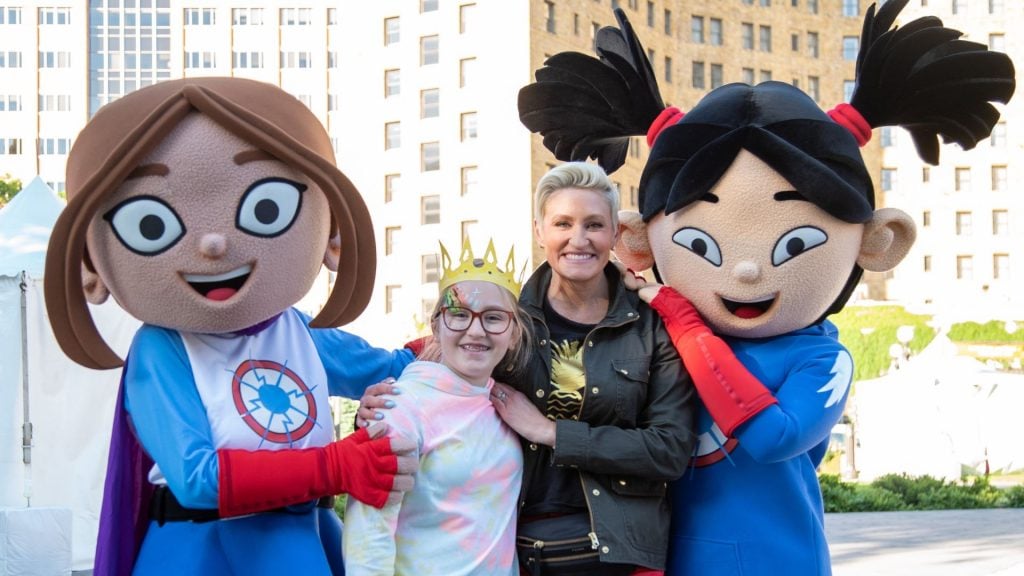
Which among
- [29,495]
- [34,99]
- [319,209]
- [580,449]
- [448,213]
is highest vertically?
[34,99]

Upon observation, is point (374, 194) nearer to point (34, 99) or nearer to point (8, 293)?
point (34, 99)

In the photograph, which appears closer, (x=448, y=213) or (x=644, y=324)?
(x=644, y=324)

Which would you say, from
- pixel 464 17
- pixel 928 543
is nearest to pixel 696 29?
pixel 464 17

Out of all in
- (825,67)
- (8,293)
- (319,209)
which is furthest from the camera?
(825,67)

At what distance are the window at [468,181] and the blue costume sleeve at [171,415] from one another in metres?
42.7

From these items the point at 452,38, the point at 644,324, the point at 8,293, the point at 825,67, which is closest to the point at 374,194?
the point at 452,38

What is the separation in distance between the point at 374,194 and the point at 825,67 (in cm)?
2260

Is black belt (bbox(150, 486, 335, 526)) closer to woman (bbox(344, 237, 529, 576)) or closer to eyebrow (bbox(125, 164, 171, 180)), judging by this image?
woman (bbox(344, 237, 529, 576))

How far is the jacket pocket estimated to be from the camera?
3.89 m

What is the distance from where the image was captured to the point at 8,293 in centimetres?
891

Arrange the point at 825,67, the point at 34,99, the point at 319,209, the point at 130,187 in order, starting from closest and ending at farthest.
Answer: the point at 130,187, the point at 319,209, the point at 825,67, the point at 34,99

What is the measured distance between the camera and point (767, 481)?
4000mm

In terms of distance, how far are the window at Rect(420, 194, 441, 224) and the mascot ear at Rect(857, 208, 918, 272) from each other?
42970 millimetres

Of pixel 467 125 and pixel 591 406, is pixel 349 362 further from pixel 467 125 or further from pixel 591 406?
pixel 467 125
